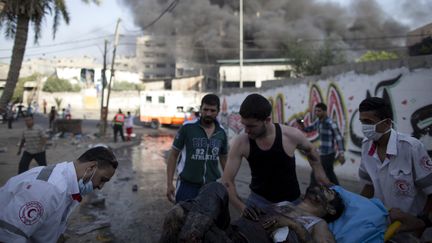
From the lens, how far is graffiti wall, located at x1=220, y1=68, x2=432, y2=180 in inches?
272

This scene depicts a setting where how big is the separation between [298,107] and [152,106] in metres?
18.9

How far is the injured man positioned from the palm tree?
11.2m

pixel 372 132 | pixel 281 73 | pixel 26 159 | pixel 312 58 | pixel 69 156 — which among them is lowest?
pixel 69 156

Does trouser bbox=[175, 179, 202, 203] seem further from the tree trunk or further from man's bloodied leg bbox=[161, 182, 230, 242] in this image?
the tree trunk

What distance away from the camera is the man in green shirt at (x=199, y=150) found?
3.67m

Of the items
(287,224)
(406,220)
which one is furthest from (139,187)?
(406,220)

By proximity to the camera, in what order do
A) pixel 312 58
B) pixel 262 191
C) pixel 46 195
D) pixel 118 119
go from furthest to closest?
pixel 312 58 < pixel 118 119 < pixel 262 191 < pixel 46 195

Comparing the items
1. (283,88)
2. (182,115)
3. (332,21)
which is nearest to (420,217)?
(283,88)

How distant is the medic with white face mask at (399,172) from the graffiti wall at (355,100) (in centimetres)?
443

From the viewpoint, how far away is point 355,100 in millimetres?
8594

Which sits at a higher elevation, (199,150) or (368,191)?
(199,150)

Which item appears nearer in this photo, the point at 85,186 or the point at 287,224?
the point at 85,186

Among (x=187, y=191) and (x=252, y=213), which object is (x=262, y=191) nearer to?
(x=252, y=213)

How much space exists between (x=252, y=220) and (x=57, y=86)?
49.0 meters
